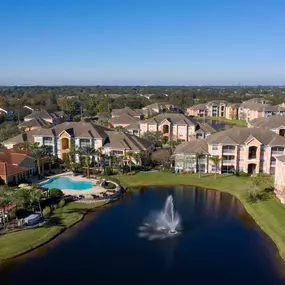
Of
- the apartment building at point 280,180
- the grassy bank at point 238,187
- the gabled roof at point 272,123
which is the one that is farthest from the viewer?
the gabled roof at point 272,123

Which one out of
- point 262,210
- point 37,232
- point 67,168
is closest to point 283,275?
point 262,210

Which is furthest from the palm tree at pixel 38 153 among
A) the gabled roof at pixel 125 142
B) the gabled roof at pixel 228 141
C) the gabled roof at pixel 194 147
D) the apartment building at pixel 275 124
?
the apartment building at pixel 275 124

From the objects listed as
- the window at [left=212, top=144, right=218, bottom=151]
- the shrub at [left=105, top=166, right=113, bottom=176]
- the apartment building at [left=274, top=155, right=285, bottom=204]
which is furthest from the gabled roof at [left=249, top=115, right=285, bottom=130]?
the shrub at [left=105, top=166, right=113, bottom=176]

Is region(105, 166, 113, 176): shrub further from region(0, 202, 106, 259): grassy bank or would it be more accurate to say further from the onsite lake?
the onsite lake

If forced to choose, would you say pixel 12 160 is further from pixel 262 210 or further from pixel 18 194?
pixel 262 210

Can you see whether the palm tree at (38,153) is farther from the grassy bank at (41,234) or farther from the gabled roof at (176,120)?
the gabled roof at (176,120)

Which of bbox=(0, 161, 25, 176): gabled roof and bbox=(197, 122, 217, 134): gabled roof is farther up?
bbox=(197, 122, 217, 134): gabled roof
